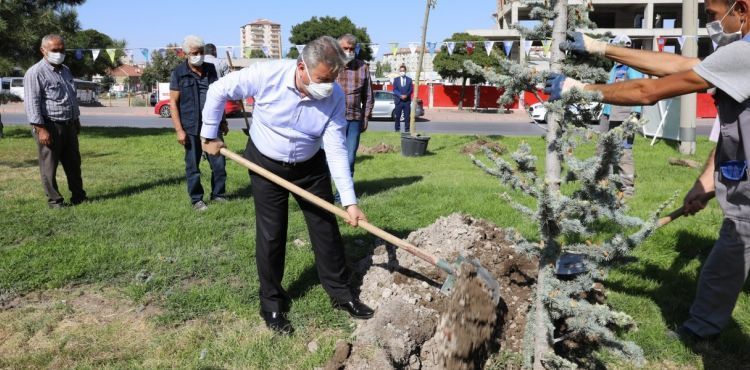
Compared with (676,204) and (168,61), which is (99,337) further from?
(168,61)

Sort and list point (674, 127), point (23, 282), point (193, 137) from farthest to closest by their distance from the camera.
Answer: point (674, 127) < point (193, 137) < point (23, 282)

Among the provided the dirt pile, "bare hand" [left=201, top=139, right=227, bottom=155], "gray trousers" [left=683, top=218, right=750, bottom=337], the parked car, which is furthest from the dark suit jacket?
"gray trousers" [left=683, top=218, right=750, bottom=337]

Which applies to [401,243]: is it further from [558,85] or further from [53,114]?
[53,114]

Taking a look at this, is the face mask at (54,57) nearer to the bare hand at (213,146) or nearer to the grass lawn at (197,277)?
the grass lawn at (197,277)

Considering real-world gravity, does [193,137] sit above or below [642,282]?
above

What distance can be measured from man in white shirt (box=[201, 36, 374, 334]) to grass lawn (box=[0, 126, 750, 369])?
0.80 feet

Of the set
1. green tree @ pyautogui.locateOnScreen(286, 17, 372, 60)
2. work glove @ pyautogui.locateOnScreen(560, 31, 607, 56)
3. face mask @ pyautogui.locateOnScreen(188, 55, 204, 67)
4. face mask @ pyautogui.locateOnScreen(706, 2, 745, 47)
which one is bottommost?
work glove @ pyautogui.locateOnScreen(560, 31, 607, 56)

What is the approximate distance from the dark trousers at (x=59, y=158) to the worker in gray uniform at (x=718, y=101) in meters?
6.00

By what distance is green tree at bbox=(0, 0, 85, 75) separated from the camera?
13578 mm

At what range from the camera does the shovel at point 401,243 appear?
345 cm

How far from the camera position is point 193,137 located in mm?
6500

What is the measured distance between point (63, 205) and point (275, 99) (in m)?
4.47

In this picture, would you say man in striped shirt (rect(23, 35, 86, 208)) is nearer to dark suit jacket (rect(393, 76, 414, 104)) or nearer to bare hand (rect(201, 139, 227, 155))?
bare hand (rect(201, 139, 227, 155))

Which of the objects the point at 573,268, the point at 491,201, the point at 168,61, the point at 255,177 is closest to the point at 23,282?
the point at 255,177
